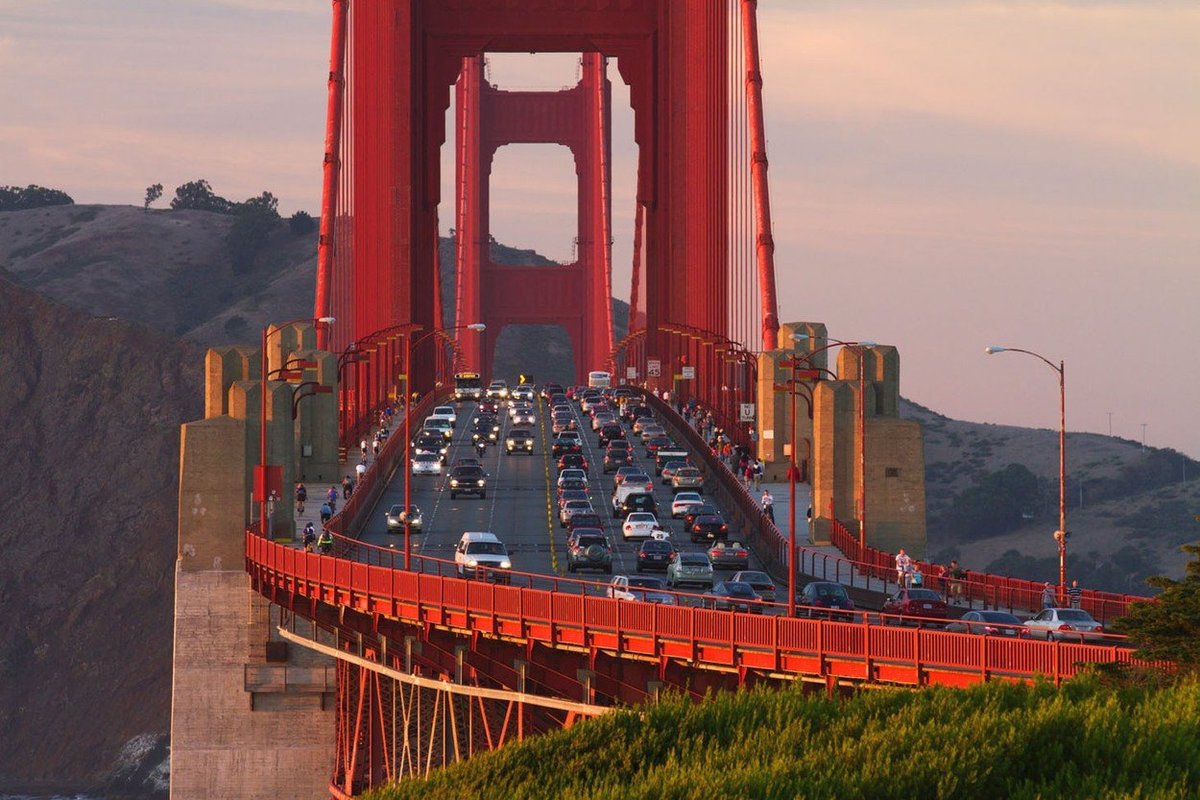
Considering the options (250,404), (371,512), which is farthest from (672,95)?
(250,404)

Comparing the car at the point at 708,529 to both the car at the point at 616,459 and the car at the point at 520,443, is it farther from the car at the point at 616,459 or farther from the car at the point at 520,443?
the car at the point at 520,443

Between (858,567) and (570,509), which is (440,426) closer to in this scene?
(570,509)

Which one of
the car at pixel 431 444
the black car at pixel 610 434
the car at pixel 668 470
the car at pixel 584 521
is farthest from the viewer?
the black car at pixel 610 434

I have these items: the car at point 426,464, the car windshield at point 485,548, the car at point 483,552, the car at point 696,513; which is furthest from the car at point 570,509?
the car at point 426,464

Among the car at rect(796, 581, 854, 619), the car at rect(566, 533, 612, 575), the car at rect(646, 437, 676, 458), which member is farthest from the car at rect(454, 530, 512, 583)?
the car at rect(646, 437, 676, 458)

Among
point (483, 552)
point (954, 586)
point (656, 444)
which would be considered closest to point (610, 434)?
point (656, 444)

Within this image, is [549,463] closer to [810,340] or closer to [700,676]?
[810,340]

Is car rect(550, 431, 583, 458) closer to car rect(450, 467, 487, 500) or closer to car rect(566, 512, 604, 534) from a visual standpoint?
car rect(450, 467, 487, 500)
